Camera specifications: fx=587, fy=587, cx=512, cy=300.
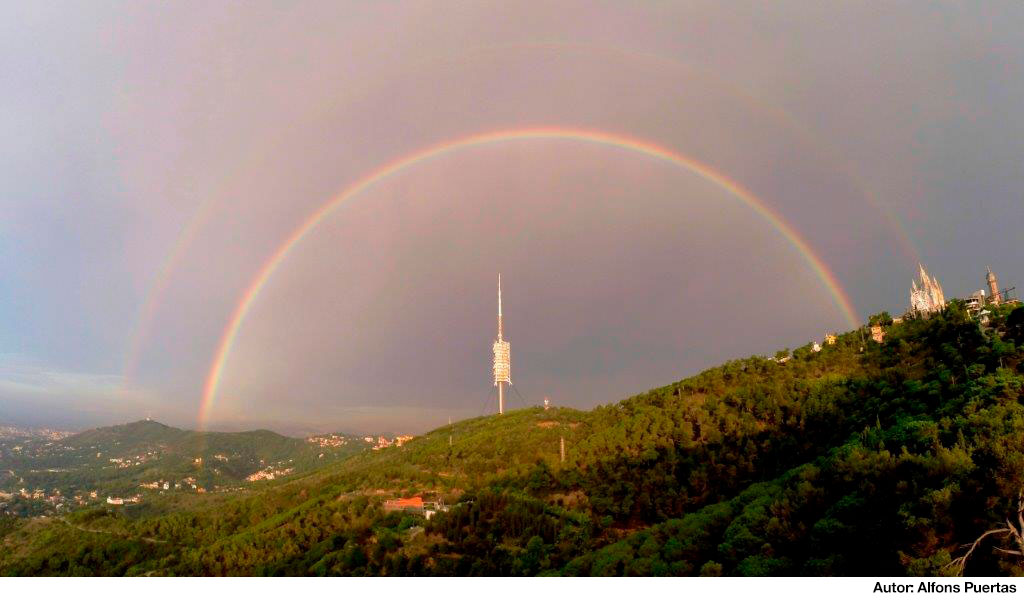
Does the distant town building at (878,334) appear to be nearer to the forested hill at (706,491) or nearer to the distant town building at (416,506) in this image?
the forested hill at (706,491)

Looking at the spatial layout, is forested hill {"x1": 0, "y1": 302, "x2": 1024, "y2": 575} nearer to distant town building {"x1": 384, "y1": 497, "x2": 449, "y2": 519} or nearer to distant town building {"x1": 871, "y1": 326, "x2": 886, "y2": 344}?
distant town building {"x1": 871, "y1": 326, "x2": 886, "y2": 344}

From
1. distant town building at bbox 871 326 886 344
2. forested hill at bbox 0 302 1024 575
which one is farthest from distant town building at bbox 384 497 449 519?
distant town building at bbox 871 326 886 344

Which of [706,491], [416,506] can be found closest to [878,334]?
[706,491]

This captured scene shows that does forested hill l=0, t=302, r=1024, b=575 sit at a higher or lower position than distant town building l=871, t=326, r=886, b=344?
lower

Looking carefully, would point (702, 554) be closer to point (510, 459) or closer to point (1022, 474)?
point (1022, 474)

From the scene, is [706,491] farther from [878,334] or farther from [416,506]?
[878,334]

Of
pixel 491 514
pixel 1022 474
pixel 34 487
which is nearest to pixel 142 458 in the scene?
pixel 34 487

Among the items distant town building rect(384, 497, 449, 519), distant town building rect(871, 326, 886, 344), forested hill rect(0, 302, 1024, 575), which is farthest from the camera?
distant town building rect(871, 326, 886, 344)

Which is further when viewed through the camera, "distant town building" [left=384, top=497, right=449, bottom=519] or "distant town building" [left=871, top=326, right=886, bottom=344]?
"distant town building" [left=871, top=326, right=886, bottom=344]

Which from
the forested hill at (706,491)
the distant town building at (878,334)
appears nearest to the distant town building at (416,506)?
the forested hill at (706,491)
